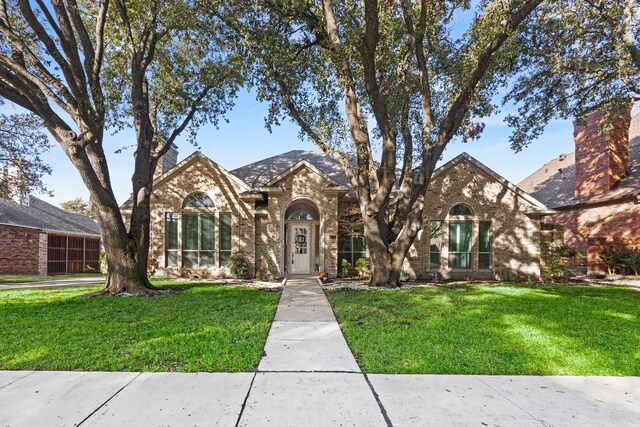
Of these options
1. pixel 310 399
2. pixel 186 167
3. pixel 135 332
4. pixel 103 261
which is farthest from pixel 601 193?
pixel 103 261

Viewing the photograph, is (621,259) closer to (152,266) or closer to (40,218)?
(152,266)

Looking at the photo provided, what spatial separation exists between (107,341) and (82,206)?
164 ft

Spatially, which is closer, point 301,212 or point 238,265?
point 238,265

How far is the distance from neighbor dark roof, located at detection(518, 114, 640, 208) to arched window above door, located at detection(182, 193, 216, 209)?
67.8 ft

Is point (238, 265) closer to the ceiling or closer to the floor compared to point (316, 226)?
closer to the floor

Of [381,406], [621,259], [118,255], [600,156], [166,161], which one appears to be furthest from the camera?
[600,156]

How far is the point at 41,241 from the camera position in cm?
1764

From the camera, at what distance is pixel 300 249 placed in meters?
14.4

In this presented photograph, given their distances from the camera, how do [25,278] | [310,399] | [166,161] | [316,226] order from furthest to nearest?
1. [166,161]
2. [25,278]
3. [316,226]
4. [310,399]

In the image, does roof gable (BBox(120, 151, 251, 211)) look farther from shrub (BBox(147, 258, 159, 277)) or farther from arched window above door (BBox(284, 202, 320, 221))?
shrub (BBox(147, 258, 159, 277))

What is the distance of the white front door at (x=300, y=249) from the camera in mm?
14312

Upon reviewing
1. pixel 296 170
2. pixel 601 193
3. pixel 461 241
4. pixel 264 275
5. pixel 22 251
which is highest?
pixel 296 170

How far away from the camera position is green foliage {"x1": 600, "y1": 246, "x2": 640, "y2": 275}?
1413 centimetres

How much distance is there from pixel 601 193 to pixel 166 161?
79.0 feet
